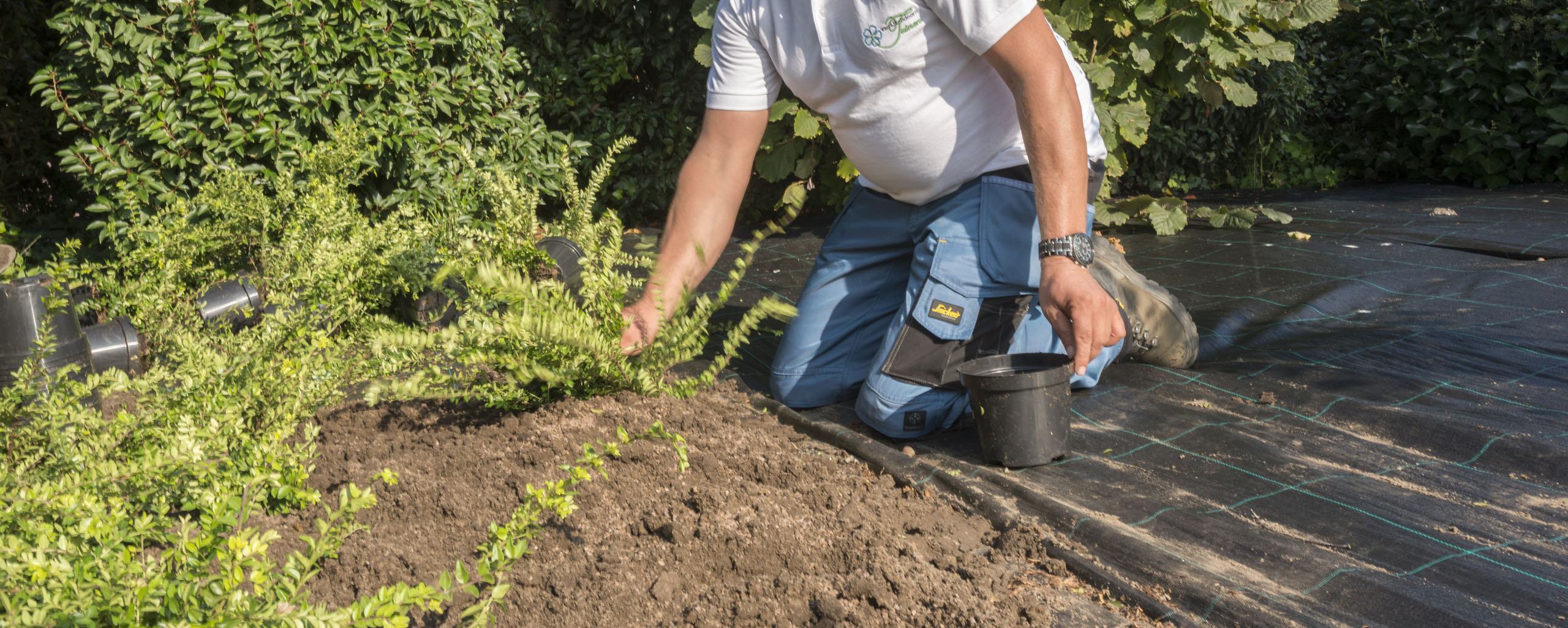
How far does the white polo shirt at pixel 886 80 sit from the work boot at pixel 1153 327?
52 cm

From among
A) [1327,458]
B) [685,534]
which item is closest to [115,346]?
[685,534]

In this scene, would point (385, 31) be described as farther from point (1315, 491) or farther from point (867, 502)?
point (1315, 491)

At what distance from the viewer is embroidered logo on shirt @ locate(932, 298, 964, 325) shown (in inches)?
103

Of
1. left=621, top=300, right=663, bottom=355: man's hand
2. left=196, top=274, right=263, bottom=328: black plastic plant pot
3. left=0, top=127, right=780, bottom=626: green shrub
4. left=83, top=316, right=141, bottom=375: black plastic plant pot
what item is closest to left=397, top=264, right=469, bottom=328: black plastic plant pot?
left=0, top=127, right=780, bottom=626: green shrub

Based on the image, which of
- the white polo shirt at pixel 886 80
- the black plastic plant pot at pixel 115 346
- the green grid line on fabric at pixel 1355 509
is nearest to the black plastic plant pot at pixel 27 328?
the black plastic plant pot at pixel 115 346

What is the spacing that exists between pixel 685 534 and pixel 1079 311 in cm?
96

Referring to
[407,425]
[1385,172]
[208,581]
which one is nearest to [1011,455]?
[407,425]

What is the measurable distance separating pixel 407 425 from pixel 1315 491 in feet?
6.51

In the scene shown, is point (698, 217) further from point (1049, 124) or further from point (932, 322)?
point (1049, 124)

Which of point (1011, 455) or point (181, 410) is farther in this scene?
point (1011, 455)

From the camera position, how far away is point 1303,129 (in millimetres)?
7395

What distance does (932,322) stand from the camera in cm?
263

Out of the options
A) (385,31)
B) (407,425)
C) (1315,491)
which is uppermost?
(385,31)

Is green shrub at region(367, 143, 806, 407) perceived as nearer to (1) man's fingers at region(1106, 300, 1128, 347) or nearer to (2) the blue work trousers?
(2) the blue work trousers
